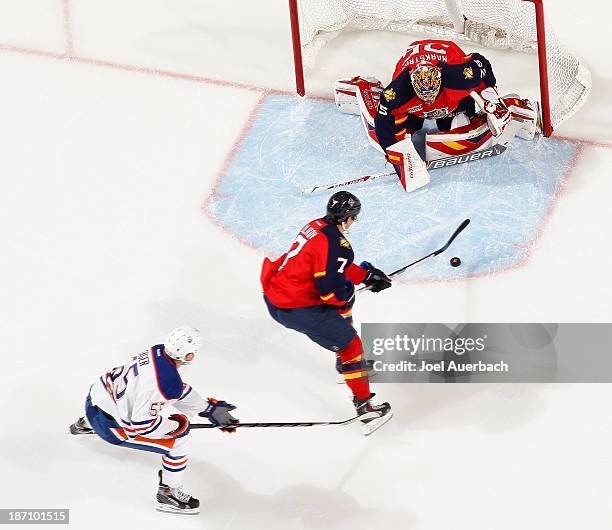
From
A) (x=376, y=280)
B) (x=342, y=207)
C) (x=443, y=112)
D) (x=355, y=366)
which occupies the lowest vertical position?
(x=355, y=366)

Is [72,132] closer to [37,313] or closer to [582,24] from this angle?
[37,313]

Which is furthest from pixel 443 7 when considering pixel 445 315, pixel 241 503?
pixel 241 503

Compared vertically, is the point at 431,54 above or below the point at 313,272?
above

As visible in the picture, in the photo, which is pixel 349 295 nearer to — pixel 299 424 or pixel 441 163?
pixel 299 424

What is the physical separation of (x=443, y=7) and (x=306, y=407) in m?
2.48

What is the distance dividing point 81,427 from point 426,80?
228 cm

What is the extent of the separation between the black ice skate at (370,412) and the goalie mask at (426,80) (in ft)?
5.31

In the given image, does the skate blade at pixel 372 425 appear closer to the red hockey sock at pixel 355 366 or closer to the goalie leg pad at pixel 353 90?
the red hockey sock at pixel 355 366

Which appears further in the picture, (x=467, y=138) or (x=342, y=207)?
(x=467, y=138)

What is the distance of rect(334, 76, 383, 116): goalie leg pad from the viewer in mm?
6750

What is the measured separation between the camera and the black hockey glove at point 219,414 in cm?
514

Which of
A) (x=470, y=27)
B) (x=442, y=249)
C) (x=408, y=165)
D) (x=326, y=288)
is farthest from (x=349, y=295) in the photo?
(x=470, y=27)

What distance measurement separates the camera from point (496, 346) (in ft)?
18.9

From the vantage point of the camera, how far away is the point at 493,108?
629cm
